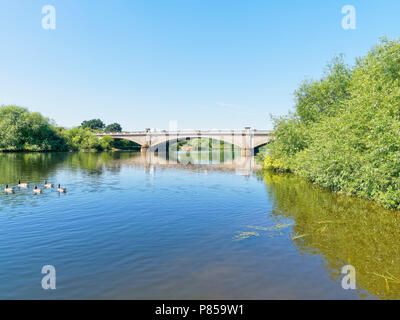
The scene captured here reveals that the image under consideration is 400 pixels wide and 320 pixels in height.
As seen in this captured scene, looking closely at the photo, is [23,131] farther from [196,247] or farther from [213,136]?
[196,247]

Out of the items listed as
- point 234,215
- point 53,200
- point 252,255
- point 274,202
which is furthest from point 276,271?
point 53,200

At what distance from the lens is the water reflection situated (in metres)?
9.94

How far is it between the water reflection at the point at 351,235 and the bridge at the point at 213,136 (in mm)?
41169

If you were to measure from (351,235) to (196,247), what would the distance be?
8935mm

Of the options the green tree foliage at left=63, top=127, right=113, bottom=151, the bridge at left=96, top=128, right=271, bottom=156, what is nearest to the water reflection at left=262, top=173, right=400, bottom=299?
the bridge at left=96, top=128, right=271, bottom=156

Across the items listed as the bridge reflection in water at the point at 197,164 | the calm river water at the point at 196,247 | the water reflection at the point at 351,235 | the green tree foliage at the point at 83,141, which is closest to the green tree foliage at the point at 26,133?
the green tree foliage at the point at 83,141

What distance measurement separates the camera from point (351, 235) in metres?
14.4

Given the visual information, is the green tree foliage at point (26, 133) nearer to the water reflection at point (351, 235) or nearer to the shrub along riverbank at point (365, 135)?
the shrub along riverbank at point (365, 135)

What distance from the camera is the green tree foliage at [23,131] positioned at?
88.5 metres

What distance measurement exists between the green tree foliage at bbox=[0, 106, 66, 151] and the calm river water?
3211 inches
